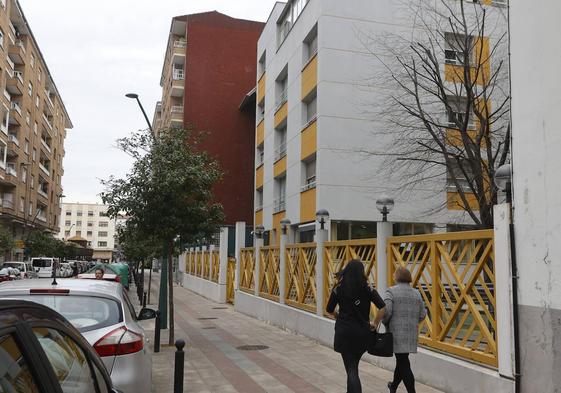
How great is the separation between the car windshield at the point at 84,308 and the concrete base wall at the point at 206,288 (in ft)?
55.5

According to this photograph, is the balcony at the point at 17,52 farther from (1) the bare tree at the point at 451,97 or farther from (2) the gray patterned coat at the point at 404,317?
(2) the gray patterned coat at the point at 404,317

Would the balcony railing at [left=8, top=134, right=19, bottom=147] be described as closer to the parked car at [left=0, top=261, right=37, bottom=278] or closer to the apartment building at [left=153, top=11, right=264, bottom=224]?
the parked car at [left=0, top=261, right=37, bottom=278]

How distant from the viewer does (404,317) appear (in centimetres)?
622

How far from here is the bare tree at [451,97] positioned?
14922 millimetres

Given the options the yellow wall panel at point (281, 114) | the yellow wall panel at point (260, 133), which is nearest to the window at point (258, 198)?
the yellow wall panel at point (260, 133)

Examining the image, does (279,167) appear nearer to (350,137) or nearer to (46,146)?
(350,137)

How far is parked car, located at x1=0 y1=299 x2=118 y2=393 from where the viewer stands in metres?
1.82

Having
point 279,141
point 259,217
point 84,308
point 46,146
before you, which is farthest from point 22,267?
point 84,308

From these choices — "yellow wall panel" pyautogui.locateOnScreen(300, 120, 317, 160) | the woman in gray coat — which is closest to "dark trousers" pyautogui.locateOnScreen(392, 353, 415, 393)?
the woman in gray coat

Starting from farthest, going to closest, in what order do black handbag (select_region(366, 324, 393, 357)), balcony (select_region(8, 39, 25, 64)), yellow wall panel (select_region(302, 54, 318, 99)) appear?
balcony (select_region(8, 39, 25, 64)) < yellow wall panel (select_region(302, 54, 318, 99)) < black handbag (select_region(366, 324, 393, 357))

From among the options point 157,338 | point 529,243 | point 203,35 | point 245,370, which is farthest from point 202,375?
point 203,35

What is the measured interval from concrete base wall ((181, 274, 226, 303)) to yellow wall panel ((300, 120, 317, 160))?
6762 millimetres

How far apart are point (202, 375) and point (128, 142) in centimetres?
560

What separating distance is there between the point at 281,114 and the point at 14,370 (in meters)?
26.7
